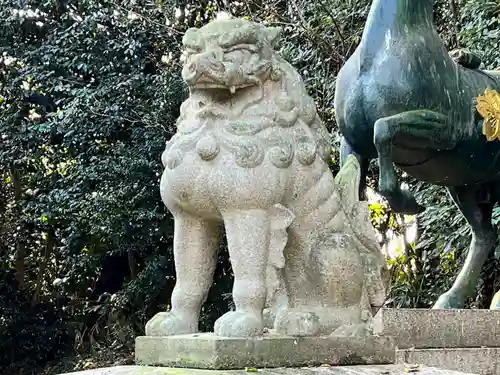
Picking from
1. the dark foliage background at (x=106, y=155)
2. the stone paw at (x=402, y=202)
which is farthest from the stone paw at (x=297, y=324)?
the dark foliage background at (x=106, y=155)

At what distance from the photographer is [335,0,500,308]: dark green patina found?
470cm

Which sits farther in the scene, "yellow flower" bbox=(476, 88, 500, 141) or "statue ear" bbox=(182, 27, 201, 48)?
"yellow flower" bbox=(476, 88, 500, 141)

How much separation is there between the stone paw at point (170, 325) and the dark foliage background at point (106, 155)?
5506mm

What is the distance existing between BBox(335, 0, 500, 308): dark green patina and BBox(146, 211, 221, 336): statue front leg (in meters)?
1.89

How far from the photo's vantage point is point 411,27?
16.1ft

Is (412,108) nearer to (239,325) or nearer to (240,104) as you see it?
(240,104)

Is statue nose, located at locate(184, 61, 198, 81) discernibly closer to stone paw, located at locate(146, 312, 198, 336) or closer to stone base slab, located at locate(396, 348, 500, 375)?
stone paw, located at locate(146, 312, 198, 336)

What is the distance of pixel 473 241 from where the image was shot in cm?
545

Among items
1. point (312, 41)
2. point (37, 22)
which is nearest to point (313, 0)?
point (312, 41)

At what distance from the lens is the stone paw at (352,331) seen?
292 centimetres

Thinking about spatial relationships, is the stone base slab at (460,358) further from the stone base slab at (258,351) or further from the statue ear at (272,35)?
the statue ear at (272,35)

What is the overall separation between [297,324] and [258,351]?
0.20 metres

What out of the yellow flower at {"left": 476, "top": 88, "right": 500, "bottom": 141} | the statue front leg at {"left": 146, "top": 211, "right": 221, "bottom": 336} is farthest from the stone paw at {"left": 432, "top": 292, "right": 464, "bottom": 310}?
the statue front leg at {"left": 146, "top": 211, "right": 221, "bottom": 336}

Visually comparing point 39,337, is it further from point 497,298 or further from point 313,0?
point 497,298
